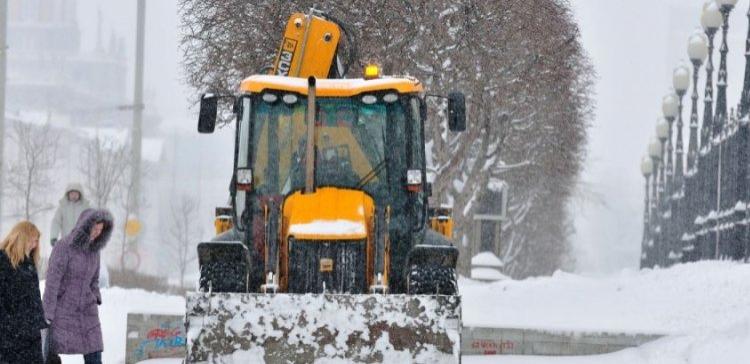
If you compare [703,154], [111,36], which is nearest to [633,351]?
[703,154]

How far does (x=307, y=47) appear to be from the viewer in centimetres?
1794

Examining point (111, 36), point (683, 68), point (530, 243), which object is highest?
point (111, 36)

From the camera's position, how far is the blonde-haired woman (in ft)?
34.7

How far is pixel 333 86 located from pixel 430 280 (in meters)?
2.07

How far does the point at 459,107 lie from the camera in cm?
1341

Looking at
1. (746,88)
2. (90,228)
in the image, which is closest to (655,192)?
(746,88)

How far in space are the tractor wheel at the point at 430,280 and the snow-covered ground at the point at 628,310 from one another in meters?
3.34

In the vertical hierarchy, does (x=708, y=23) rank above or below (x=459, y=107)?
above

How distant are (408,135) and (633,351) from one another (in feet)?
13.5

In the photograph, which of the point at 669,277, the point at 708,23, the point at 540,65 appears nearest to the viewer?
the point at 540,65

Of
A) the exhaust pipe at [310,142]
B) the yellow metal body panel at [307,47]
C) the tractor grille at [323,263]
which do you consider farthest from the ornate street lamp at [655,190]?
the tractor grille at [323,263]

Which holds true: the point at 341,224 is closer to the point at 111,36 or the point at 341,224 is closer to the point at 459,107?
the point at 459,107

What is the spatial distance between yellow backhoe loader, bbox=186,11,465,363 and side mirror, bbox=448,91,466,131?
12mm

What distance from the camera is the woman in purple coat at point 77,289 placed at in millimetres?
11508
